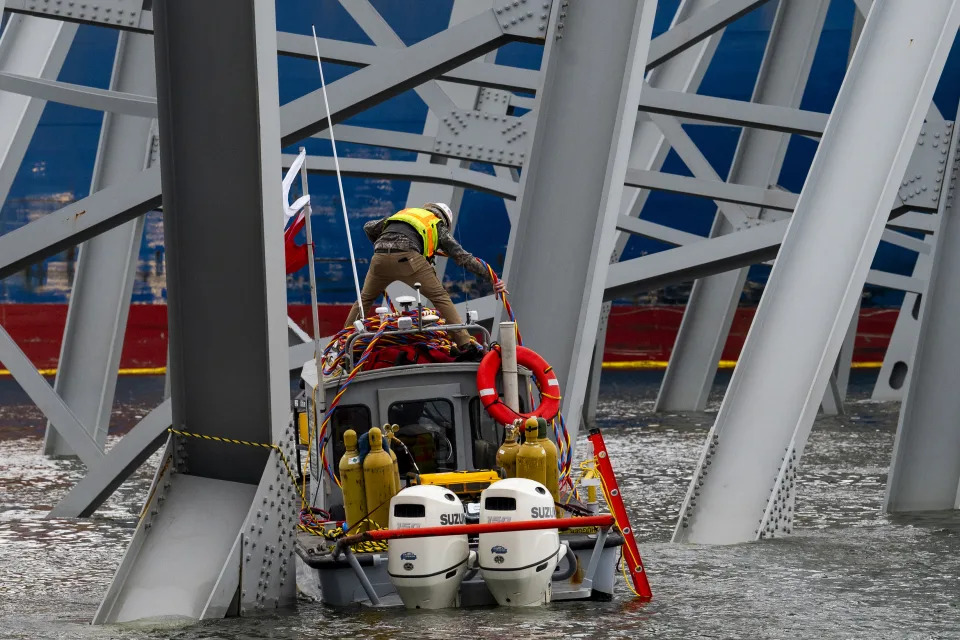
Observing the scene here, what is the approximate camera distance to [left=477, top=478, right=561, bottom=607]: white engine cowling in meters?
8.20

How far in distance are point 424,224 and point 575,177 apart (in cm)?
135

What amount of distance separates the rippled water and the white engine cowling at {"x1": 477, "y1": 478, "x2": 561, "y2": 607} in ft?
0.73

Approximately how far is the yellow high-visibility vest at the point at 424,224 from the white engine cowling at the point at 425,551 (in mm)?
3227

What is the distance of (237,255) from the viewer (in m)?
8.12

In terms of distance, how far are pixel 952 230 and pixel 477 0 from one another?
6685 mm

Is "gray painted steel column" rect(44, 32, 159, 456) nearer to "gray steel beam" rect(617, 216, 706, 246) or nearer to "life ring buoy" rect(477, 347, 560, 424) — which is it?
"gray steel beam" rect(617, 216, 706, 246)

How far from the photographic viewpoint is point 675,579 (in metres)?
9.88

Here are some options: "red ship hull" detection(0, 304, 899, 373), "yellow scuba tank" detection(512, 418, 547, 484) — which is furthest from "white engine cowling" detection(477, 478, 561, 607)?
"red ship hull" detection(0, 304, 899, 373)

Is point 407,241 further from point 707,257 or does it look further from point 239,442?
point 707,257

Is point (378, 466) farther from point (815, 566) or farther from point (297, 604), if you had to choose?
point (815, 566)

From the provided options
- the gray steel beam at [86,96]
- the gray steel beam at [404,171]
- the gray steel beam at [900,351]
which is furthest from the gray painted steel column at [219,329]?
the gray steel beam at [900,351]

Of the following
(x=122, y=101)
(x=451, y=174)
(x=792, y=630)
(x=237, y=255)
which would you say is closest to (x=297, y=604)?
(x=237, y=255)

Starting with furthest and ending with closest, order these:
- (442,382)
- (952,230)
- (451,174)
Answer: (451,174), (952,230), (442,382)

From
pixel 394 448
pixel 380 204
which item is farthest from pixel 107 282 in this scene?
pixel 380 204
